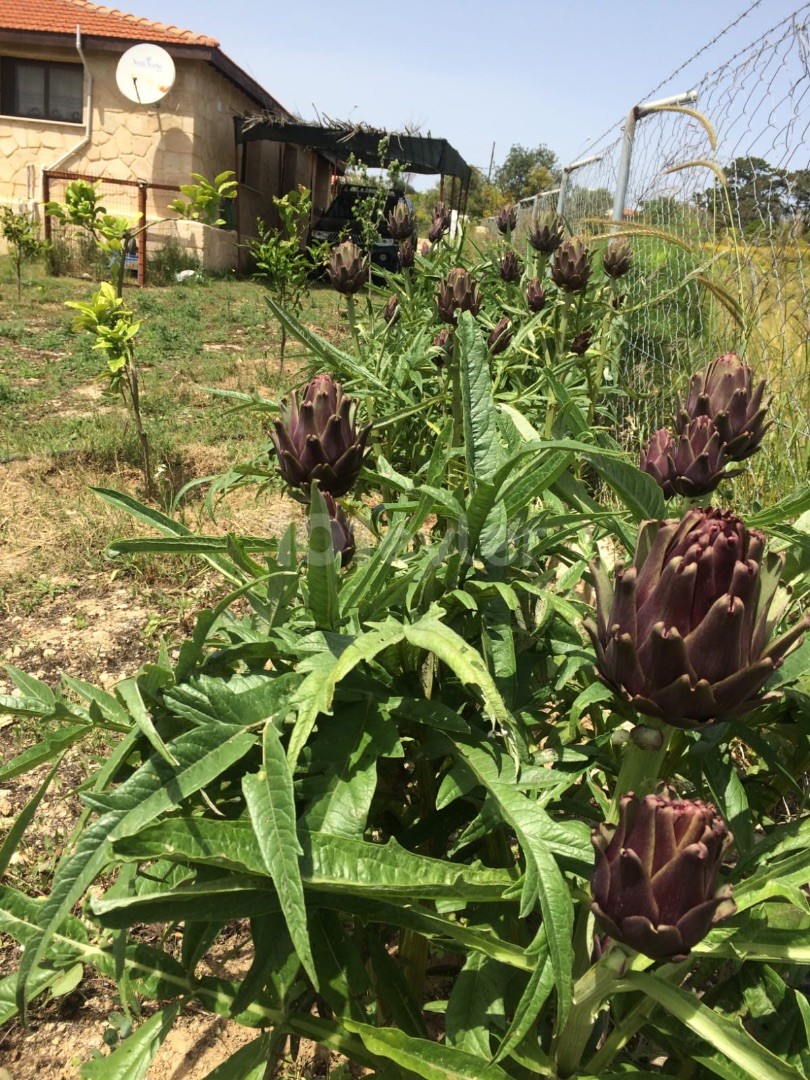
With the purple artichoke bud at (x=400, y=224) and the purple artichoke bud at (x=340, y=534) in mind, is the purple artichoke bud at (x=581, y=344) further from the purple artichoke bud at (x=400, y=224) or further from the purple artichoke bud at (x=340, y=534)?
the purple artichoke bud at (x=340, y=534)

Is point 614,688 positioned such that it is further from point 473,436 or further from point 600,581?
point 473,436

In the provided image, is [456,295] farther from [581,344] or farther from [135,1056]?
[135,1056]

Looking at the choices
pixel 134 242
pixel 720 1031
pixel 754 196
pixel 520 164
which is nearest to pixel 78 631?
pixel 720 1031

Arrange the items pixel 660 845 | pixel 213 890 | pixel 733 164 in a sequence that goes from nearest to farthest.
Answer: pixel 660 845 < pixel 213 890 < pixel 733 164

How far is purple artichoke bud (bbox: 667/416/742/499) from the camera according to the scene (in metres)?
1.09

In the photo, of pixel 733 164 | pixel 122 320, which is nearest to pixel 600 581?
pixel 733 164

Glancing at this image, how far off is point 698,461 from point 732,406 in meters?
0.11

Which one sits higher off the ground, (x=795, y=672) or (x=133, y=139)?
(x=133, y=139)

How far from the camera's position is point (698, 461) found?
1.09 m

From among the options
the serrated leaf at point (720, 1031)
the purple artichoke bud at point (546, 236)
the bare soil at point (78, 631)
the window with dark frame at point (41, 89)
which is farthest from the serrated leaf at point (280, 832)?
the window with dark frame at point (41, 89)

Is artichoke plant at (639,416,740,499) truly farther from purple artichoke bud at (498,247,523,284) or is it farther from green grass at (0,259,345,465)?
purple artichoke bud at (498,247,523,284)

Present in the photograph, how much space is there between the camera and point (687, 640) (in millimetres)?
630

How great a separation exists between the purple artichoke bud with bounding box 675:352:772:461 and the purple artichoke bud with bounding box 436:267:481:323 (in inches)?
29.9

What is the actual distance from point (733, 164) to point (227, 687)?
245 cm
